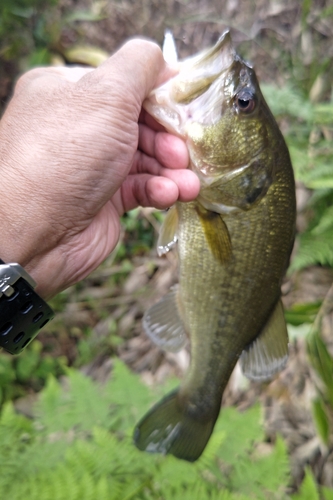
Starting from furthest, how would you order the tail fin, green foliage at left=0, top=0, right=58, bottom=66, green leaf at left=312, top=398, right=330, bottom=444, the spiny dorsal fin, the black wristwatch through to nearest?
green foliage at left=0, top=0, right=58, bottom=66 < green leaf at left=312, top=398, right=330, bottom=444 < the tail fin < the spiny dorsal fin < the black wristwatch

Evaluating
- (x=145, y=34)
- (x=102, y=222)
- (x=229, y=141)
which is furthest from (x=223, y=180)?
(x=145, y=34)

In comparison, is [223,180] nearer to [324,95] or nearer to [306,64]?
[324,95]

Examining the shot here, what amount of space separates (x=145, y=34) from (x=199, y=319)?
3.85 m

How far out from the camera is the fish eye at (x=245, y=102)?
137 centimetres

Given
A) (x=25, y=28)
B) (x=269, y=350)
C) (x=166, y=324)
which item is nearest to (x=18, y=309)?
(x=166, y=324)

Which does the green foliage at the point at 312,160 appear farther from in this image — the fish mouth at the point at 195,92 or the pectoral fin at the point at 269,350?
the fish mouth at the point at 195,92

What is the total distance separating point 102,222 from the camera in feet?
5.65

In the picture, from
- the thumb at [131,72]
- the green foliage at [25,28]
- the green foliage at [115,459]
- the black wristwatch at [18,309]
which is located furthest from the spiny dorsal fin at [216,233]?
the green foliage at [25,28]

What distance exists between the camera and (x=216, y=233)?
59.8 inches

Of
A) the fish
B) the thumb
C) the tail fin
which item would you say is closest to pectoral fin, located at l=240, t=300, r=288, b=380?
the fish

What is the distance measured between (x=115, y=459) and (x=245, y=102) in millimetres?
1576

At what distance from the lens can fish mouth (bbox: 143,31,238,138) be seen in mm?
1349

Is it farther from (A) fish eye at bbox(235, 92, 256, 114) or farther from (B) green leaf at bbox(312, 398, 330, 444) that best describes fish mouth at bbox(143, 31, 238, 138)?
(B) green leaf at bbox(312, 398, 330, 444)

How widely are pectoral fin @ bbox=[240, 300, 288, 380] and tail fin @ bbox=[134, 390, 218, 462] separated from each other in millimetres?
247
